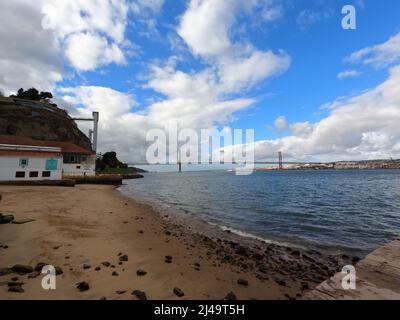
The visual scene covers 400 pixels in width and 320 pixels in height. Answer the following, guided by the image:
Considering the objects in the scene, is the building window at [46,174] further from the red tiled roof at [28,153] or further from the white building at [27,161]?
the red tiled roof at [28,153]

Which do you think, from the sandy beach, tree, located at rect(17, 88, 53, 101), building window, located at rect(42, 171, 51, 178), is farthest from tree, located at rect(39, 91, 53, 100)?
the sandy beach

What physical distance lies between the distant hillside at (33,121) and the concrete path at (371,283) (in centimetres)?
6364

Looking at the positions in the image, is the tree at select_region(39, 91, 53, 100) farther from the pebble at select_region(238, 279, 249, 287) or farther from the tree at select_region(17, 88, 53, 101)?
the pebble at select_region(238, 279, 249, 287)

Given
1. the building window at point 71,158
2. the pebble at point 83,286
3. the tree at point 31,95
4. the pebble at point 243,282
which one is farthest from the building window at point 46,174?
the tree at point 31,95

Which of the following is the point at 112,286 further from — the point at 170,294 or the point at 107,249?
the point at 107,249

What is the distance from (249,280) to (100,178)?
41.2 meters

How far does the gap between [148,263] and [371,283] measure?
6.48m

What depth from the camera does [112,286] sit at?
5121 mm

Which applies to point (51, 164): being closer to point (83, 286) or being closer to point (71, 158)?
point (71, 158)

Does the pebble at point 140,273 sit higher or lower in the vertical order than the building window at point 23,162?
lower

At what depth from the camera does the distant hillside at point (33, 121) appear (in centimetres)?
5222

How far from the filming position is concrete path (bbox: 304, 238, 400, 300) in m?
5.93

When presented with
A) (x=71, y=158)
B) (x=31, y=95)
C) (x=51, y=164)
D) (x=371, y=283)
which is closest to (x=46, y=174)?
(x=51, y=164)

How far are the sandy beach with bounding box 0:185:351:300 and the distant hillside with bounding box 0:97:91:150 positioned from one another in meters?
52.8
